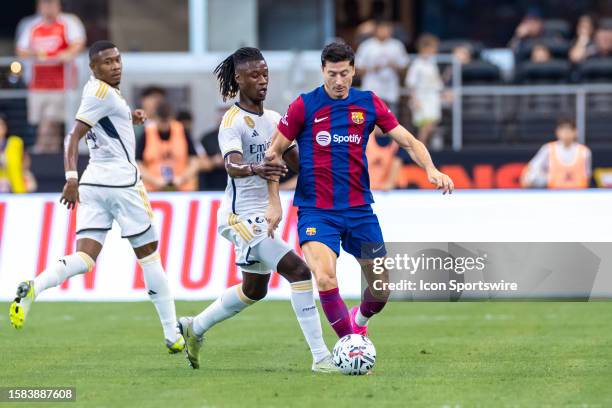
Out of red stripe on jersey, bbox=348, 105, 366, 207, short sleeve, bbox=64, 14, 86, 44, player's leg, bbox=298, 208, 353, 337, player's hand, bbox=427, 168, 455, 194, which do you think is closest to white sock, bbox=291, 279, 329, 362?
player's leg, bbox=298, 208, 353, 337

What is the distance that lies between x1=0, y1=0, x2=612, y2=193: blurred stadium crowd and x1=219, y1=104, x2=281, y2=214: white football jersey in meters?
8.60

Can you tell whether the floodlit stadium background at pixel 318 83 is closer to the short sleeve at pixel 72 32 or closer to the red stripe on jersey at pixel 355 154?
the short sleeve at pixel 72 32

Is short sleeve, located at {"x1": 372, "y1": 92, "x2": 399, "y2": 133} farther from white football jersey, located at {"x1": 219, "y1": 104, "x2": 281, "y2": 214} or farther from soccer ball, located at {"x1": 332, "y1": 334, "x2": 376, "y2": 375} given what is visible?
soccer ball, located at {"x1": 332, "y1": 334, "x2": 376, "y2": 375}

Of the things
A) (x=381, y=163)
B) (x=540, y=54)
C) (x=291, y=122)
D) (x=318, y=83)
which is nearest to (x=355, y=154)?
(x=291, y=122)

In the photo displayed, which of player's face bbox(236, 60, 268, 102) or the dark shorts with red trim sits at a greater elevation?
player's face bbox(236, 60, 268, 102)

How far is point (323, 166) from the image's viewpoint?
8.94m

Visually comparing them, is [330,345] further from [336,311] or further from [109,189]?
[109,189]

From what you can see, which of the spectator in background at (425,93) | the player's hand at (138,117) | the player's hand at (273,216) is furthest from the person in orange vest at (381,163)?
the player's hand at (273,216)

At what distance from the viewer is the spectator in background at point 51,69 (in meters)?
19.3

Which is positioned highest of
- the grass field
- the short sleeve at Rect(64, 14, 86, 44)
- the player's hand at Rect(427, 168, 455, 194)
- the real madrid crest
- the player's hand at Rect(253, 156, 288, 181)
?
the short sleeve at Rect(64, 14, 86, 44)

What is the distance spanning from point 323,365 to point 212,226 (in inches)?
259

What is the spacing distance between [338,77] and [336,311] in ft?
5.03

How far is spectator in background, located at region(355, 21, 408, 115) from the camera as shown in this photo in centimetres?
1916

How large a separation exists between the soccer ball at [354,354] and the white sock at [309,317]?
0.21 metres
